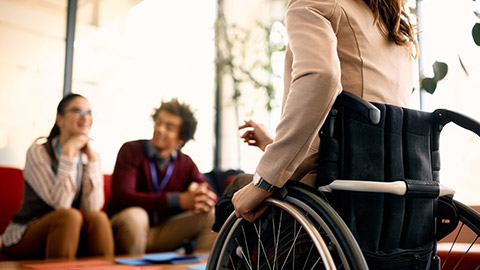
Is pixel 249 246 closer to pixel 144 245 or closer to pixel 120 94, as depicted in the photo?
pixel 144 245

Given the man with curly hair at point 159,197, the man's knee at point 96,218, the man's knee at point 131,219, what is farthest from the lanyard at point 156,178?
the man's knee at point 96,218

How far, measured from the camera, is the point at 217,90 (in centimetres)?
496

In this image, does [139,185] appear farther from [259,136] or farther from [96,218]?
[259,136]

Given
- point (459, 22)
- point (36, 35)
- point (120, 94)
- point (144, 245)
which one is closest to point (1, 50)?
point (36, 35)

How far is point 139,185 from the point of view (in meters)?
3.25

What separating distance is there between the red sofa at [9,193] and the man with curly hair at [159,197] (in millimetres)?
635

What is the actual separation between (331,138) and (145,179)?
2.48 m

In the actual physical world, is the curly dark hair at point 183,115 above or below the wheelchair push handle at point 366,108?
above

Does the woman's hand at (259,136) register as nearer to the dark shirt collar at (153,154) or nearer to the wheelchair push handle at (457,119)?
the wheelchair push handle at (457,119)

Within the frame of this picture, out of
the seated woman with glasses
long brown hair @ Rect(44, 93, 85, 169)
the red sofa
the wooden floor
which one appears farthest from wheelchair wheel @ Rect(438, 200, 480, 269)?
the red sofa

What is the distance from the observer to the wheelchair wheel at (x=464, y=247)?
→ 1.07 m

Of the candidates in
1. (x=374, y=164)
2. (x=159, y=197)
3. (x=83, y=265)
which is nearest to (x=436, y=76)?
(x=374, y=164)

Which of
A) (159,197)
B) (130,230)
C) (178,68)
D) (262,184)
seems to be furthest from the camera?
(178,68)

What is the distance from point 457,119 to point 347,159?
31 centimetres
